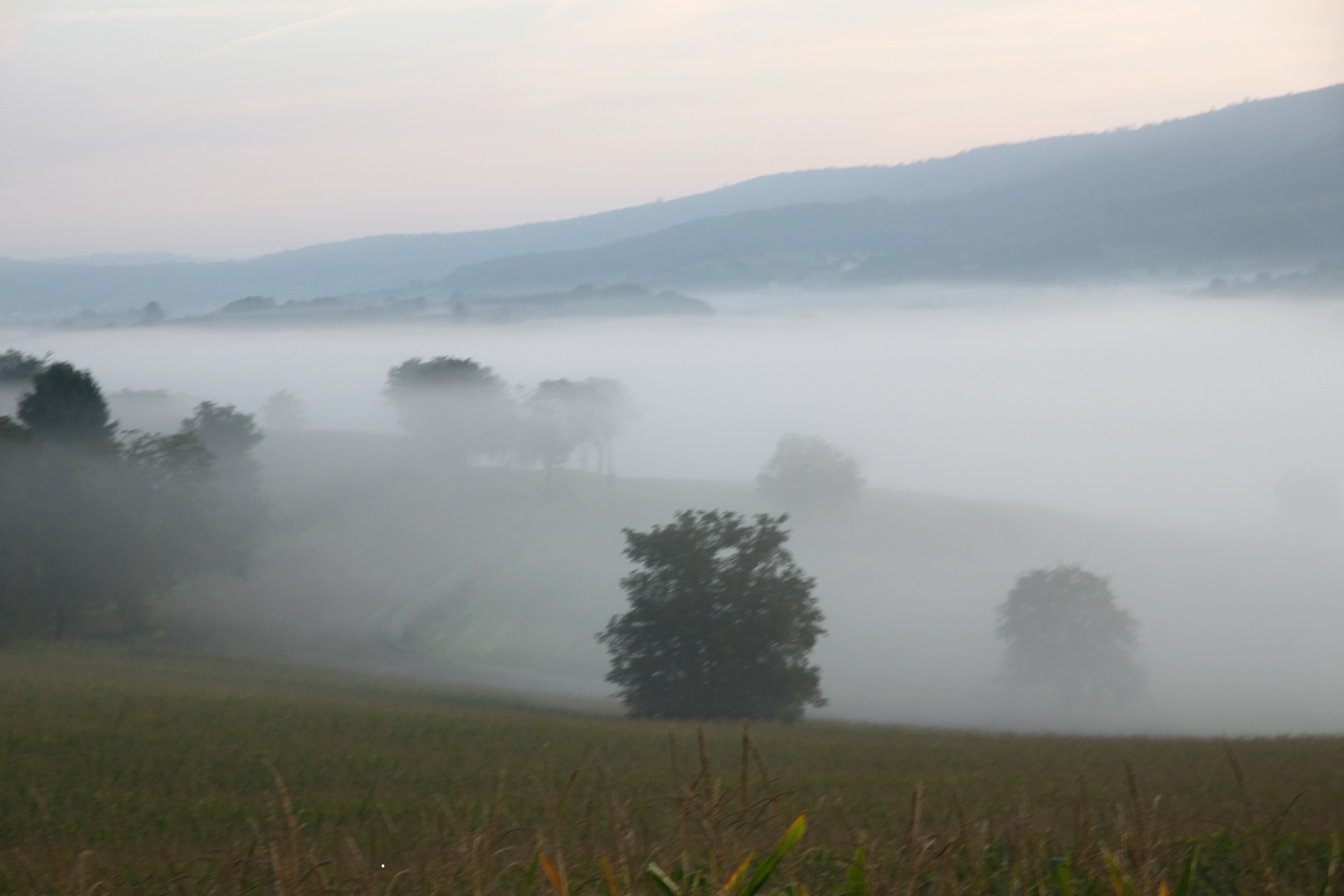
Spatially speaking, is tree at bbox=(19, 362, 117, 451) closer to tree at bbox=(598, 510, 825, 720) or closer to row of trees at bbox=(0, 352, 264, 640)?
row of trees at bbox=(0, 352, 264, 640)

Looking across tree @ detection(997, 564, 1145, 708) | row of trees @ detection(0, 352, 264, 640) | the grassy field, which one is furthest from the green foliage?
tree @ detection(997, 564, 1145, 708)

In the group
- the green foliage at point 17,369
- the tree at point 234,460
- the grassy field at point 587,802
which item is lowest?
the grassy field at point 587,802

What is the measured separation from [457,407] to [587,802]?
87590mm

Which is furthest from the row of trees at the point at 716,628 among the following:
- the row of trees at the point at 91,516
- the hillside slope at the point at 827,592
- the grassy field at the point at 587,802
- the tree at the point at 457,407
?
the tree at the point at 457,407

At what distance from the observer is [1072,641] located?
46.8 meters

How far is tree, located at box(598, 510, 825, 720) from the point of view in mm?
32344

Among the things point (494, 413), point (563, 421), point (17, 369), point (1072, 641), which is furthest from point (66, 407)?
point (1072, 641)

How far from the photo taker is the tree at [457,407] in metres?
88.6

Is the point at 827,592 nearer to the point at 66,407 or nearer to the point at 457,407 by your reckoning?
the point at 457,407

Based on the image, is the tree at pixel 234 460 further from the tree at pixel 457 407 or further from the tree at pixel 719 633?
the tree at pixel 719 633

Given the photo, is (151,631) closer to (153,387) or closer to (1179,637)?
(1179,637)

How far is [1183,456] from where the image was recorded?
5468 inches

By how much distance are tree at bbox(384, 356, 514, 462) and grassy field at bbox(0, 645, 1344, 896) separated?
194ft

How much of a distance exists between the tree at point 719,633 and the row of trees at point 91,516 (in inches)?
1072
